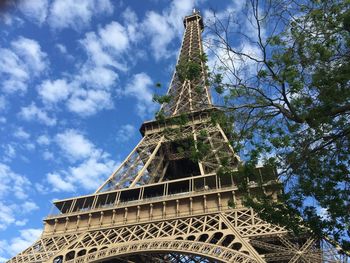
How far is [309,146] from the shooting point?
423 inches

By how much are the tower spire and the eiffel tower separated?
399 mm

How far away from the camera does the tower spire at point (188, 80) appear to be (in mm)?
12695

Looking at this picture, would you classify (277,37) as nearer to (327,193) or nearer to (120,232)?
(327,193)

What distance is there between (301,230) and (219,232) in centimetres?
767

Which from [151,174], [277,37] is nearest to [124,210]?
[151,174]

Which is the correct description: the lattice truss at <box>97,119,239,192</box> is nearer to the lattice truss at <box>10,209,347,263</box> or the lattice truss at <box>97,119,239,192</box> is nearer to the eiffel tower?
the eiffel tower

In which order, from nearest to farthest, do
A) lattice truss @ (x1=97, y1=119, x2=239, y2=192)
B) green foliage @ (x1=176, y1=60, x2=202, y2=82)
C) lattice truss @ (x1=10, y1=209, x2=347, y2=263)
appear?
green foliage @ (x1=176, y1=60, x2=202, y2=82) → lattice truss @ (x1=10, y1=209, x2=347, y2=263) → lattice truss @ (x1=97, y1=119, x2=239, y2=192)

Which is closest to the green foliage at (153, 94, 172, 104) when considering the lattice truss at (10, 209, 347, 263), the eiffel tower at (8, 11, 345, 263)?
the eiffel tower at (8, 11, 345, 263)

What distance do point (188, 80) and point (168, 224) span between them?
8.27m

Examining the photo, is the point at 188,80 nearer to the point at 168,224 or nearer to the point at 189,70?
the point at 189,70

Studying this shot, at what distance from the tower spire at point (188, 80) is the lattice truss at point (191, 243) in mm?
6285

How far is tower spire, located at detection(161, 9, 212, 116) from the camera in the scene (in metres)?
12.7

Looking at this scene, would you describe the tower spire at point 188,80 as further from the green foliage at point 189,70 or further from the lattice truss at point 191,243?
the lattice truss at point 191,243

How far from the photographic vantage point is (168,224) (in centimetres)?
2112
